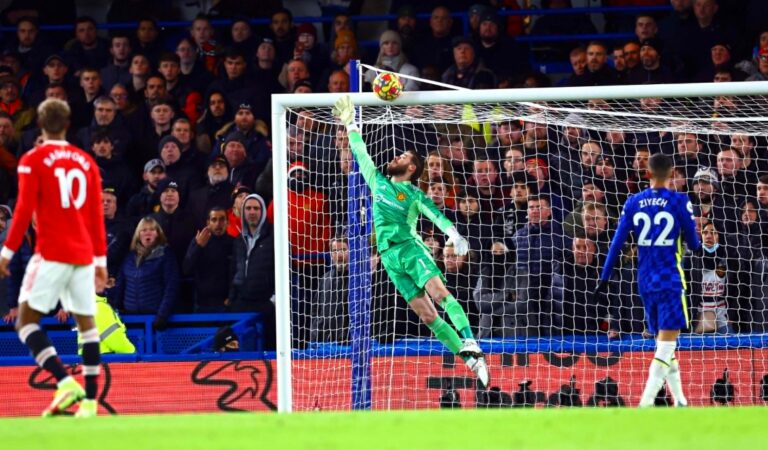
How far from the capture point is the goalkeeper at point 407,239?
35.3 ft

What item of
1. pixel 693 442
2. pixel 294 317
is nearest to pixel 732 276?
pixel 294 317

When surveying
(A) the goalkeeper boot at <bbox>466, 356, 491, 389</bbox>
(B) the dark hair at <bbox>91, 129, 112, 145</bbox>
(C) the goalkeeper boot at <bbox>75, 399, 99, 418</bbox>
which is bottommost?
(C) the goalkeeper boot at <bbox>75, 399, 99, 418</bbox>

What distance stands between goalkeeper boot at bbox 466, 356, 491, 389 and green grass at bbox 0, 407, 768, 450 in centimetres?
266

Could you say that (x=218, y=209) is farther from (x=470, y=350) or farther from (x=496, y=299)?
(x=470, y=350)

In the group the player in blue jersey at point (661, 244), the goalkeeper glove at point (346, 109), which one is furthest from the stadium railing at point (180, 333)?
the player in blue jersey at point (661, 244)

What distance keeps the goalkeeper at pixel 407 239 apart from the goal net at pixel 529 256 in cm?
46

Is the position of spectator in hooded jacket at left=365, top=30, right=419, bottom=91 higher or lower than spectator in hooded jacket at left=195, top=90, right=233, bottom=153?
higher

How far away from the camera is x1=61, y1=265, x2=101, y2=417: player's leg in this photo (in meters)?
8.11

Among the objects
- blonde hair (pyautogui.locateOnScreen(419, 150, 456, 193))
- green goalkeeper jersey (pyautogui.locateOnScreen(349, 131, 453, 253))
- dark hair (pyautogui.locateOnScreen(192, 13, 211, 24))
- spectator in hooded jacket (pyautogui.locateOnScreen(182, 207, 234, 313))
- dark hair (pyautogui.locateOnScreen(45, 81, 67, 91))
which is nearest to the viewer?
green goalkeeper jersey (pyautogui.locateOnScreen(349, 131, 453, 253))

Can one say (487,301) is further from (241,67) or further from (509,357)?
(241,67)

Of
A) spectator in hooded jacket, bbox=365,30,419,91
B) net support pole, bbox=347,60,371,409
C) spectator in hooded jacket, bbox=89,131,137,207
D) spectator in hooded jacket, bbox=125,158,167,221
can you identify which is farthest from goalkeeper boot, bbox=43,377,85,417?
spectator in hooded jacket, bbox=365,30,419,91

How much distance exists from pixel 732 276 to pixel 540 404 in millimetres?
1952

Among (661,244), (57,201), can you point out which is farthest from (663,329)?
(57,201)

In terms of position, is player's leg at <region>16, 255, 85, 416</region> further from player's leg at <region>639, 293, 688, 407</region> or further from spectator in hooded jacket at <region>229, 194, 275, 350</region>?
spectator in hooded jacket at <region>229, 194, 275, 350</region>
